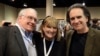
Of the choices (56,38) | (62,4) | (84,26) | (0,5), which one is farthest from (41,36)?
(62,4)

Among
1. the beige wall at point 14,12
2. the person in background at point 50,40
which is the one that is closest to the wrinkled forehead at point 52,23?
the person in background at point 50,40

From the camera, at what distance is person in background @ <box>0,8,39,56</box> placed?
2.46 metres

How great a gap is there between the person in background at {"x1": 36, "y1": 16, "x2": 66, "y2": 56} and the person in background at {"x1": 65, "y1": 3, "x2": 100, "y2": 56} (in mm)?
193

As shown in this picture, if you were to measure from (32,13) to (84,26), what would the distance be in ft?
2.22

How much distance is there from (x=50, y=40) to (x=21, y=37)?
0.47 m

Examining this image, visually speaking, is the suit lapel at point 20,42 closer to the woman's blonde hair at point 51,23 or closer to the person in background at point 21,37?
the person in background at point 21,37

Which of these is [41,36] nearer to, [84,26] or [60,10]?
[84,26]

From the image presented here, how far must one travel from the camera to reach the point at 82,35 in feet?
8.64

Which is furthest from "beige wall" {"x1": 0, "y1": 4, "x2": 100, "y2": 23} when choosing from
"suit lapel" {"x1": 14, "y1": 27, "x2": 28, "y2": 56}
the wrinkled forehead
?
"suit lapel" {"x1": 14, "y1": 27, "x2": 28, "y2": 56}

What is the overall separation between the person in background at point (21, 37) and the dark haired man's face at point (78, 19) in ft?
1.62

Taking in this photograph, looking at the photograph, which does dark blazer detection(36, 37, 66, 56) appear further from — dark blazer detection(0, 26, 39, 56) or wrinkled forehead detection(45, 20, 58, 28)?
dark blazer detection(0, 26, 39, 56)

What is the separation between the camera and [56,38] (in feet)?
9.48

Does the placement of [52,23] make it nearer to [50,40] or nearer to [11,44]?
[50,40]

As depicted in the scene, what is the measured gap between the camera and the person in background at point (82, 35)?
2510 millimetres
